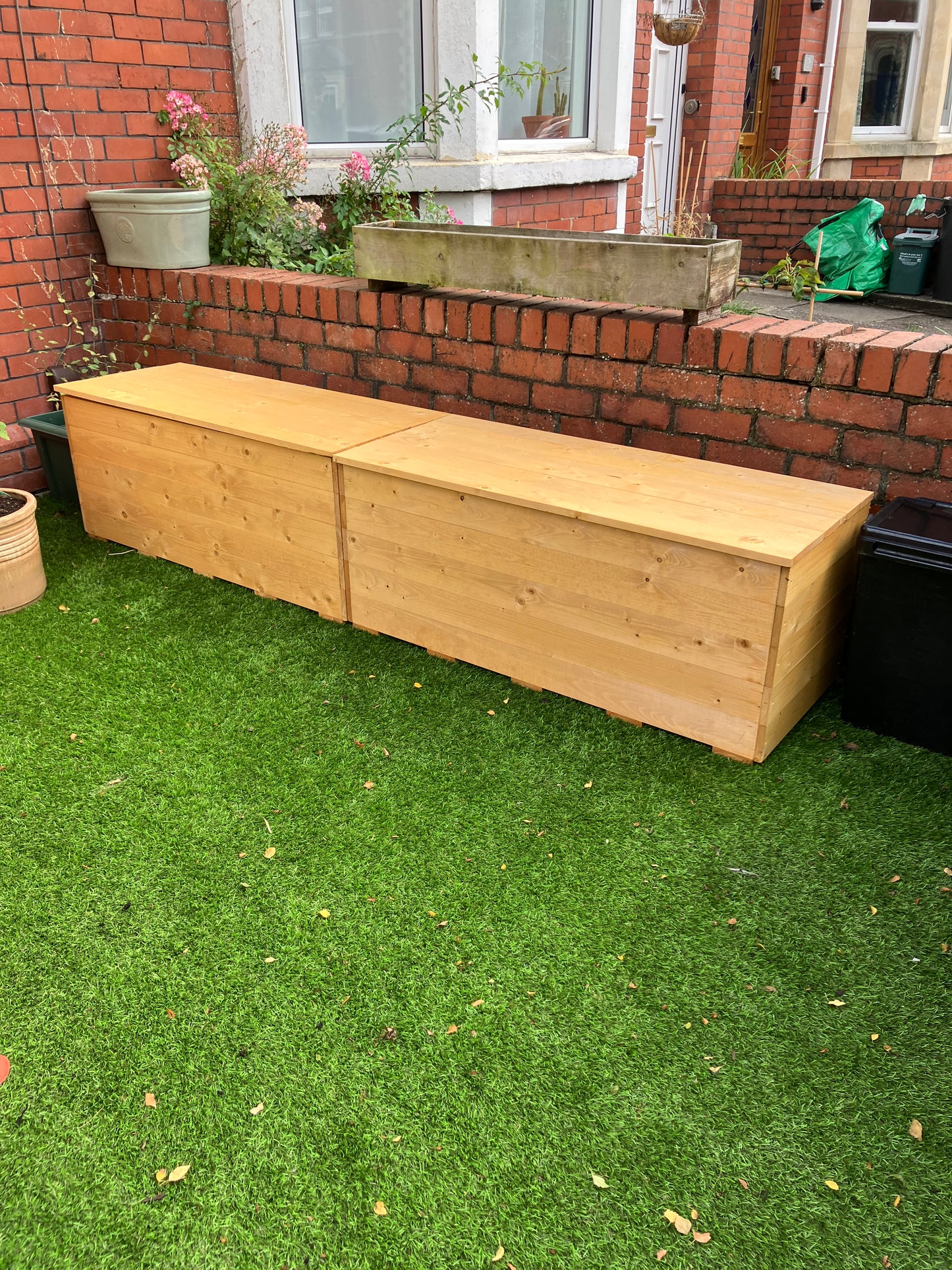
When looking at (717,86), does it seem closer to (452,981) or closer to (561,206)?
(561,206)

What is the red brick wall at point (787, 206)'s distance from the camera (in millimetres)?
7293

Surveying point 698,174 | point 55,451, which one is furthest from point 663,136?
point 55,451

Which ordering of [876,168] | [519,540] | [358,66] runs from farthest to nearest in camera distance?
[876,168], [358,66], [519,540]

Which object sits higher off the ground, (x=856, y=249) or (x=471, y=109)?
(x=471, y=109)

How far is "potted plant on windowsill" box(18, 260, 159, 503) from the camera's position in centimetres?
415

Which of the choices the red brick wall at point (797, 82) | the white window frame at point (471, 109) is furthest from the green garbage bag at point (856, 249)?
the red brick wall at point (797, 82)

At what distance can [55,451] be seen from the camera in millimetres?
4176

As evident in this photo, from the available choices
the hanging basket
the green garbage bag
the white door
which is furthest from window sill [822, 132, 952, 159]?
the hanging basket

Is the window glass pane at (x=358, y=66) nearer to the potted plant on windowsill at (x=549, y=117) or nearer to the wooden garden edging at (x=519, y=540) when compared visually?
the potted plant on windowsill at (x=549, y=117)

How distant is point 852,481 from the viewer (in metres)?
2.82

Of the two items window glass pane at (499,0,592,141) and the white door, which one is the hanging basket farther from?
the white door

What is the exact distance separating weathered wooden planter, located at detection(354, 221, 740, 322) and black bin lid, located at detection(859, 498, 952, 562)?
85 centimetres

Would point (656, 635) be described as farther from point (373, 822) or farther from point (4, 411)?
point (4, 411)

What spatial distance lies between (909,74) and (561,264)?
8369 mm
